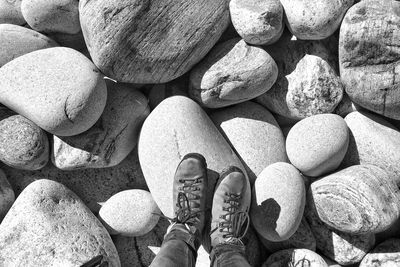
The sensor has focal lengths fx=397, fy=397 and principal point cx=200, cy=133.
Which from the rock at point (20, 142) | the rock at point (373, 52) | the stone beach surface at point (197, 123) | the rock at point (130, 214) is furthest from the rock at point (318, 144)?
the rock at point (20, 142)

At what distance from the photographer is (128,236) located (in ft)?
9.50

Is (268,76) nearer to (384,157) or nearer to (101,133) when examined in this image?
(384,157)

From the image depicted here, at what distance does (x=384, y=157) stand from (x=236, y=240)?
1.16 meters

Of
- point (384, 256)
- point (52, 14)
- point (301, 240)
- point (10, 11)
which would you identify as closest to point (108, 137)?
point (52, 14)

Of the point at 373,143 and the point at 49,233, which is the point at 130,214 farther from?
the point at 373,143

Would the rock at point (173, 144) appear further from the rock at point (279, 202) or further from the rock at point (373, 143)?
the rock at point (373, 143)

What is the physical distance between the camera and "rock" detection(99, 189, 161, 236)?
9.13 ft

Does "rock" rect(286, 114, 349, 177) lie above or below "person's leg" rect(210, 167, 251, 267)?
above

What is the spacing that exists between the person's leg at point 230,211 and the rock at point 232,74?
0.52 meters

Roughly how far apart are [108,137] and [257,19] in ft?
4.16

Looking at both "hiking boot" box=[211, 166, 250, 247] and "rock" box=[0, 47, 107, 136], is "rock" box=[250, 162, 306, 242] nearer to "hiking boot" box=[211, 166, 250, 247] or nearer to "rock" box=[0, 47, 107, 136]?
"hiking boot" box=[211, 166, 250, 247]

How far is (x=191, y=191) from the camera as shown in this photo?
8.75ft

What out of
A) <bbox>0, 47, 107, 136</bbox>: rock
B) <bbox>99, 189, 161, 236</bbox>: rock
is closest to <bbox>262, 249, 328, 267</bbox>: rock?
<bbox>99, 189, 161, 236</bbox>: rock

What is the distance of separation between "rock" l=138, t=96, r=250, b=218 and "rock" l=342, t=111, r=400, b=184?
0.82 meters
